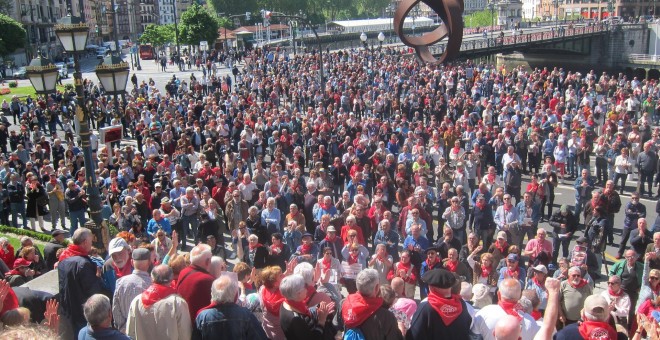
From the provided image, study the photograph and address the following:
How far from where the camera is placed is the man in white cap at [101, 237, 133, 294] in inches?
250

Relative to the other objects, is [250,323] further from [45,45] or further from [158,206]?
[45,45]

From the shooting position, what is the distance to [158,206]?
12.1m

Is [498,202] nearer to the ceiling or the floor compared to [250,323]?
nearer to the floor

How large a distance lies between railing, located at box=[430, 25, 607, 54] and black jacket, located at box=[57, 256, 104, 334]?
5042 cm

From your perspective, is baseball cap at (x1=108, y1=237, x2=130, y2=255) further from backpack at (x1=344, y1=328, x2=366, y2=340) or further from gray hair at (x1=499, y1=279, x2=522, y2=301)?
gray hair at (x1=499, y1=279, x2=522, y2=301)

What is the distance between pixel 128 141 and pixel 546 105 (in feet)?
51.6

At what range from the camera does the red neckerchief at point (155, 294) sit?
5.18 metres

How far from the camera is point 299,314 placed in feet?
16.8

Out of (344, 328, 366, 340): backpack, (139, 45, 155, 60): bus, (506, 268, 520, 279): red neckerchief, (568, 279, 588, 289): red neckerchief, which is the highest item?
(139, 45, 155, 60): bus

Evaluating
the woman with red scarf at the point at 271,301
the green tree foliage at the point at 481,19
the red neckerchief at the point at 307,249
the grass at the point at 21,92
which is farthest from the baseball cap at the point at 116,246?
the green tree foliage at the point at 481,19

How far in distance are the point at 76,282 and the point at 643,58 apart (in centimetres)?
6065

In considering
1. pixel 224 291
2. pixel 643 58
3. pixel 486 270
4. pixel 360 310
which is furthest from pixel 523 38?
pixel 224 291

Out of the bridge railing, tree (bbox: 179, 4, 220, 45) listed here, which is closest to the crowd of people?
the bridge railing

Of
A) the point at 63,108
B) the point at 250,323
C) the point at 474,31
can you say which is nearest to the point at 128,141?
the point at 63,108
